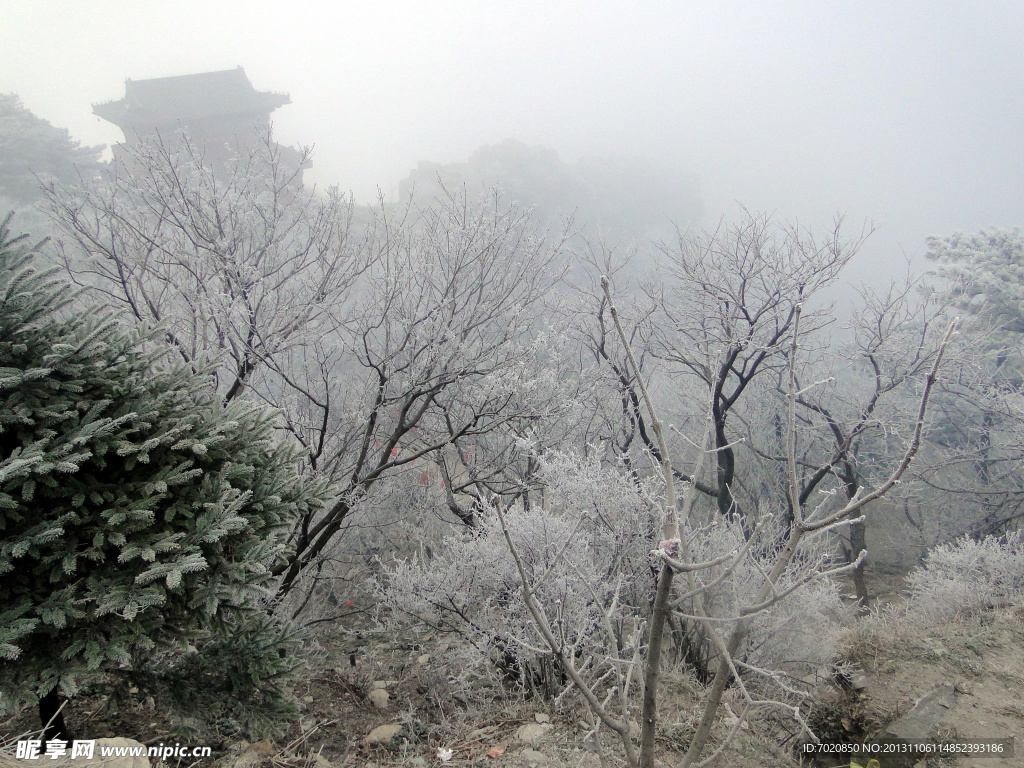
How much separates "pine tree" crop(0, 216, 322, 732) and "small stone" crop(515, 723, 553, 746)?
7.22ft

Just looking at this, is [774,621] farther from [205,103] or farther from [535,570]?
[205,103]

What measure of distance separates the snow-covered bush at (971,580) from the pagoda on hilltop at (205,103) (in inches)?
1342

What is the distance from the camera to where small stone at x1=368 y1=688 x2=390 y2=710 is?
5.60 metres

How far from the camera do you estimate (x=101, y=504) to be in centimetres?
276

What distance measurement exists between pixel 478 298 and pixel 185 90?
34709 millimetres

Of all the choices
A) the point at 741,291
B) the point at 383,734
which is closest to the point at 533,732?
Result: the point at 383,734

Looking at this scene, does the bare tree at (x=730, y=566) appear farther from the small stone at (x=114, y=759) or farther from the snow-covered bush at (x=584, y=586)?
the snow-covered bush at (x=584, y=586)

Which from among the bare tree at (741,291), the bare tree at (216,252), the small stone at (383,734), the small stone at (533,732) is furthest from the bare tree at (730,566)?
the bare tree at (741,291)

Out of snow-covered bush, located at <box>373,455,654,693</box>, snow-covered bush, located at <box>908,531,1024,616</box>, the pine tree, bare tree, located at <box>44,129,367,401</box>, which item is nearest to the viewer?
the pine tree

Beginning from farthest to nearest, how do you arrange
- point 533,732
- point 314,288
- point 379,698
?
point 314,288 → point 379,698 → point 533,732

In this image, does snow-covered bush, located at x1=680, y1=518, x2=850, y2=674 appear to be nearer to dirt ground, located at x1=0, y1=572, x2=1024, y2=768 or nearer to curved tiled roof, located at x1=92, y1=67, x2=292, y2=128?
dirt ground, located at x1=0, y1=572, x2=1024, y2=768

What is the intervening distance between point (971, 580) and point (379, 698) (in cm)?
790

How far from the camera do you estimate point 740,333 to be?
9.09 m

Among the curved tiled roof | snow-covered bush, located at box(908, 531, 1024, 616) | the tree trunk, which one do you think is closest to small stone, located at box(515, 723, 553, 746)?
the tree trunk
